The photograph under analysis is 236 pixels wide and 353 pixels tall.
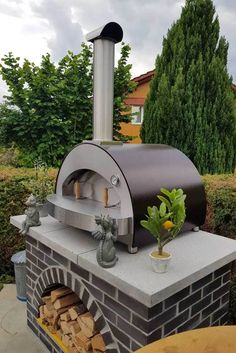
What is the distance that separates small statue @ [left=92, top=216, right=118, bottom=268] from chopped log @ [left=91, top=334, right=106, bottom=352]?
725 mm

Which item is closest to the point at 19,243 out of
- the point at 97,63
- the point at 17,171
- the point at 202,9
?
the point at 17,171

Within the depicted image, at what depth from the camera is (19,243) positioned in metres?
3.81

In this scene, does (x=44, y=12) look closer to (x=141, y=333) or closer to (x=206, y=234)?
(x=206, y=234)

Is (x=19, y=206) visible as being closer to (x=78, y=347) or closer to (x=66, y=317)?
(x=66, y=317)

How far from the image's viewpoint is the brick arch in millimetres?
1904

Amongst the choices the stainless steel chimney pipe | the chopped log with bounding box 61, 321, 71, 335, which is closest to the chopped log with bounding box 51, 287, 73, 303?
the chopped log with bounding box 61, 321, 71, 335

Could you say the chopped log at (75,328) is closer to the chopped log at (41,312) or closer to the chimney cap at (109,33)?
the chopped log at (41,312)

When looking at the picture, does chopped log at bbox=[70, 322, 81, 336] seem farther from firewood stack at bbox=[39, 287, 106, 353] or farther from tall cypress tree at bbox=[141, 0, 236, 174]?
tall cypress tree at bbox=[141, 0, 236, 174]

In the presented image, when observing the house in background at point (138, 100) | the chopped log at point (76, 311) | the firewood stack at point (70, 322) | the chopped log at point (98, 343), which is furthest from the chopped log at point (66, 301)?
the house in background at point (138, 100)

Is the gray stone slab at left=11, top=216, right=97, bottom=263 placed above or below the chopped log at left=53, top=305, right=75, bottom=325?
above

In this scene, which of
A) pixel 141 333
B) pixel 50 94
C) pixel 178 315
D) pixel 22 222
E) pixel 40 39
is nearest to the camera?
pixel 141 333

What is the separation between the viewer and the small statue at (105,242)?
1812 millimetres

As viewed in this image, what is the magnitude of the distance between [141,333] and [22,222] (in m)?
1.59

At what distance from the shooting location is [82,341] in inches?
88.0
